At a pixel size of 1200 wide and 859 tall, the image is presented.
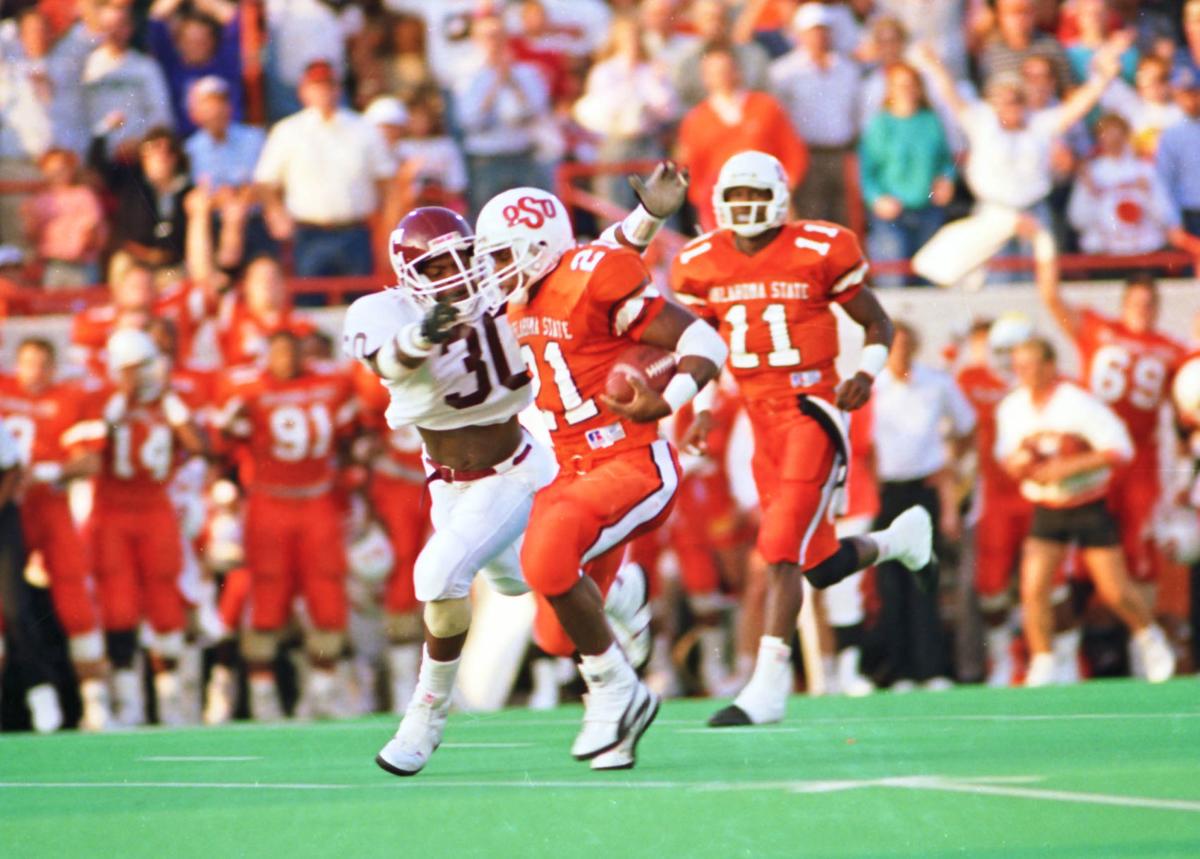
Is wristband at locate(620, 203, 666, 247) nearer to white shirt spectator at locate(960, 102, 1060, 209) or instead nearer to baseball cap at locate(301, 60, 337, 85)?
baseball cap at locate(301, 60, 337, 85)

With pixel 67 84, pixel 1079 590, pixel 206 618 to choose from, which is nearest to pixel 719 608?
pixel 1079 590

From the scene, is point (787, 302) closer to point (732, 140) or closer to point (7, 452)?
point (732, 140)

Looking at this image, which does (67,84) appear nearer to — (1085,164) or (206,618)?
(206,618)

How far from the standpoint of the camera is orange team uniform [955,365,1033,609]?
1034cm

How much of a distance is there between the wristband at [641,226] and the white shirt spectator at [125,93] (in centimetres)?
467

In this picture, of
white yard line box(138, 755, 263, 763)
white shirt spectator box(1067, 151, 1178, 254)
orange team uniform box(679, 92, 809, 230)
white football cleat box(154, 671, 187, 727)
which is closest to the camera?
white yard line box(138, 755, 263, 763)

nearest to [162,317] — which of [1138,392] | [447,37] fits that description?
[447,37]

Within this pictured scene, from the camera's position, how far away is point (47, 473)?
381 inches

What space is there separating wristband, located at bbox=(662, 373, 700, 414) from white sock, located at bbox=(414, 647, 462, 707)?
0.90m

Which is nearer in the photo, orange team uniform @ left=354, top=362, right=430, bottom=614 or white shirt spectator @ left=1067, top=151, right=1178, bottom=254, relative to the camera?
orange team uniform @ left=354, top=362, right=430, bottom=614

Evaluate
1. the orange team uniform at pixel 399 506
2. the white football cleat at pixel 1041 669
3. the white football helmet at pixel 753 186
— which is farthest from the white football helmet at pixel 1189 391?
the orange team uniform at pixel 399 506

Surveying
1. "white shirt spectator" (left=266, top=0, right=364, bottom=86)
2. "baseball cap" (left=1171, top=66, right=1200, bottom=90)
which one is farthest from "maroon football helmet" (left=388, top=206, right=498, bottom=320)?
"baseball cap" (left=1171, top=66, right=1200, bottom=90)

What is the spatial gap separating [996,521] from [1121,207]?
2018mm

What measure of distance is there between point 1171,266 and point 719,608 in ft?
10.1
